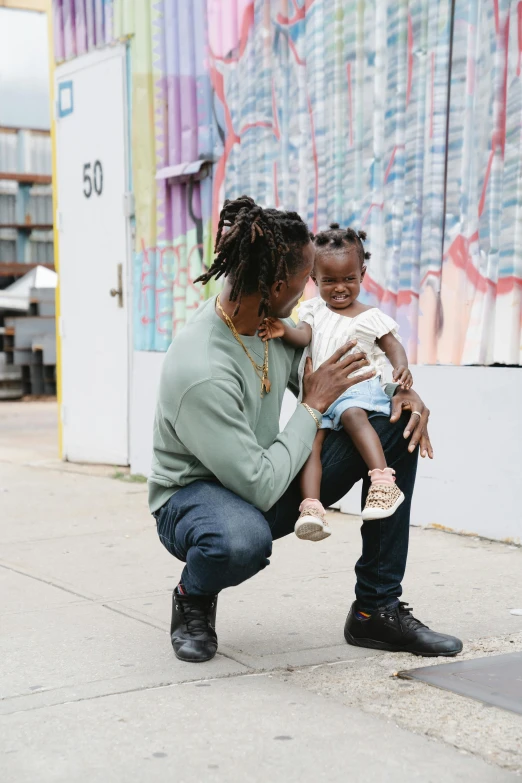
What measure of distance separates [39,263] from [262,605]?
1420 cm

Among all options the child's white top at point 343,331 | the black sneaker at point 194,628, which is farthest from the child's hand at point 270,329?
the black sneaker at point 194,628

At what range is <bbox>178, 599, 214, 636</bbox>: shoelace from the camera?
11.5 ft

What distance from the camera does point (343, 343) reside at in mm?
3830

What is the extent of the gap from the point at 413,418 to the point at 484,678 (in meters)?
0.83

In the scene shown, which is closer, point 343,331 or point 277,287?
point 277,287

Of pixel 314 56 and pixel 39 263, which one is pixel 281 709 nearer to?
pixel 314 56

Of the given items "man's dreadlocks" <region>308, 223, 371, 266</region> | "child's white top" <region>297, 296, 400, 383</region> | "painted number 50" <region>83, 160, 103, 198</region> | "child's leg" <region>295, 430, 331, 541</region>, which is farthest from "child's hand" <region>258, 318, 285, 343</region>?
"painted number 50" <region>83, 160, 103, 198</region>

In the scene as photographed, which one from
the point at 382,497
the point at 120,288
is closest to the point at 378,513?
the point at 382,497

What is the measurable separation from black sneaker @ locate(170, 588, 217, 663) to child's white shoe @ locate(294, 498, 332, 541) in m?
0.41

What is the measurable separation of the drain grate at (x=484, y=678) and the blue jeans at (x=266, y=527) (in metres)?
0.33

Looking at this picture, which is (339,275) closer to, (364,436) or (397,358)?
(397,358)

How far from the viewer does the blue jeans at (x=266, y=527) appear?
3.29 m

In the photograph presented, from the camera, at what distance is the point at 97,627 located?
13.0 ft

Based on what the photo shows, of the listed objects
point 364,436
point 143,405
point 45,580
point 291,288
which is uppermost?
point 291,288
